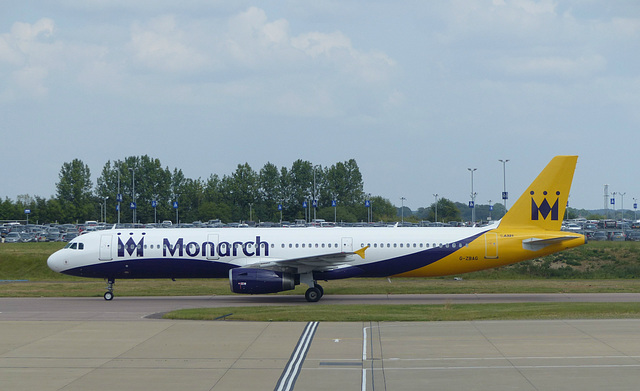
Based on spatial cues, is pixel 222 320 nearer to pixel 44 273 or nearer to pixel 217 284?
pixel 217 284

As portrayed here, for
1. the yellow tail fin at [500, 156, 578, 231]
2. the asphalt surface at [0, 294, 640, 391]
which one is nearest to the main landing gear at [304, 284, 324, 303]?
the asphalt surface at [0, 294, 640, 391]

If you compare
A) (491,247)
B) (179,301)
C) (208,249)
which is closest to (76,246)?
(179,301)

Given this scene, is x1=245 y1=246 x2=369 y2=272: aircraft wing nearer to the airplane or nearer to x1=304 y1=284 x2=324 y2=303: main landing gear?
the airplane

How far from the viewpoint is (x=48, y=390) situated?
13391 millimetres

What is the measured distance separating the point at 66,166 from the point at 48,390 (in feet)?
419

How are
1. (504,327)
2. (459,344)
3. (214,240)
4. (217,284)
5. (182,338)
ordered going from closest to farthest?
(459,344) < (182,338) < (504,327) < (214,240) < (217,284)

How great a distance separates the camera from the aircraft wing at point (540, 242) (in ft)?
104

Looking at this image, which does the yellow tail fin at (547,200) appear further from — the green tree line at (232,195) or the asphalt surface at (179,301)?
the green tree line at (232,195)

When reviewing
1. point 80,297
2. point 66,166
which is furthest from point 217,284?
point 66,166

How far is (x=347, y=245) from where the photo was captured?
32.3 m

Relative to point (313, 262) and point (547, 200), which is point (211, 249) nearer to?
point (313, 262)

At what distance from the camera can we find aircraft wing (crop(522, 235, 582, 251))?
104 feet

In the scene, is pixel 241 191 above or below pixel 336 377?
above

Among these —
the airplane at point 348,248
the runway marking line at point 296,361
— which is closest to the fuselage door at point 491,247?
the airplane at point 348,248
